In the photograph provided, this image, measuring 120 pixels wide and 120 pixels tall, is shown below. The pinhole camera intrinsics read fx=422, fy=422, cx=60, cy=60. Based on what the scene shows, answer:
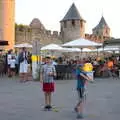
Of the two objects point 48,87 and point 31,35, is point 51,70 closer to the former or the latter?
point 48,87

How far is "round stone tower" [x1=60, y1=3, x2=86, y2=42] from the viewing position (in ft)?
211

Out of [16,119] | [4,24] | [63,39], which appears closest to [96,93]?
[16,119]

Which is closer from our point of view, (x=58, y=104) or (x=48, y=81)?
(x=48, y=81)

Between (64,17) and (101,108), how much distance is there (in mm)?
54435

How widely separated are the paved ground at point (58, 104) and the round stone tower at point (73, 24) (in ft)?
158

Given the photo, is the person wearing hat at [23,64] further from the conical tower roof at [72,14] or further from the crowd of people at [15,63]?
the conical tower roof at [72,14]

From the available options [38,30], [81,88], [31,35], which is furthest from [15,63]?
[38,30]

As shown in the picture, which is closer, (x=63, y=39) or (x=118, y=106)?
(x=118, y=106)

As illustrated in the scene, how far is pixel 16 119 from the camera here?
9.55m

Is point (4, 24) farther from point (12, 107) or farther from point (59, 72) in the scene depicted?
point (12, 107)

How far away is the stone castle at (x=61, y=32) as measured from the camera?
163 ft

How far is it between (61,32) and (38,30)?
38.0 ft

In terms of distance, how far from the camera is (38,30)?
51688 mm

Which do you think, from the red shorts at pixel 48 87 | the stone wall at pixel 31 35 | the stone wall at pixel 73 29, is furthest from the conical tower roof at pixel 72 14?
the red shorts at pixel 48 87
